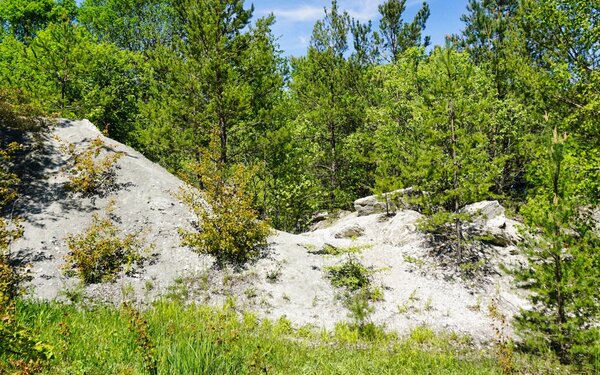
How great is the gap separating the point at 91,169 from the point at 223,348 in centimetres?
1191

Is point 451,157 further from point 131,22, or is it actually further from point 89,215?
point 131,22

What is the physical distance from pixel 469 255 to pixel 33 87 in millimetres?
24293

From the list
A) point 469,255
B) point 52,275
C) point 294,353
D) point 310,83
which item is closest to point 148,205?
point 52,275

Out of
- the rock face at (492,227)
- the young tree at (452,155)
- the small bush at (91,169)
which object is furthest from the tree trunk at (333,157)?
the small bush at (91,169)

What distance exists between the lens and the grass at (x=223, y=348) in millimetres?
4824

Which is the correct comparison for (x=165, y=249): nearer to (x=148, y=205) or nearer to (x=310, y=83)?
(x=148, y=205)

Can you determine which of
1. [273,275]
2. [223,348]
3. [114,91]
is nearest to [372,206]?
[273,275]

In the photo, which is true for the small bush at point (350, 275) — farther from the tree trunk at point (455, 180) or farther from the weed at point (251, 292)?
the tree trunk at point (455, 180)

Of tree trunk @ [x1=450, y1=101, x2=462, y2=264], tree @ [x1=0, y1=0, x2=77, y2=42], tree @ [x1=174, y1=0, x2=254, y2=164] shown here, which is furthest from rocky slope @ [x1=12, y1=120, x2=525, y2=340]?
tree @ [x1=0, y1=0, x2=77, y2=42]

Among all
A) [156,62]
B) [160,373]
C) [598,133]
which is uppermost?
[156,62]

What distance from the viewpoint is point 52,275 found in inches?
440

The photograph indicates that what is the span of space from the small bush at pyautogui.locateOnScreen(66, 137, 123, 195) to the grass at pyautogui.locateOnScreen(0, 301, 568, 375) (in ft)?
22.4

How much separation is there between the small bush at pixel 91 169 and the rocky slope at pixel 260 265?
39cm

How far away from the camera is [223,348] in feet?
18.0
